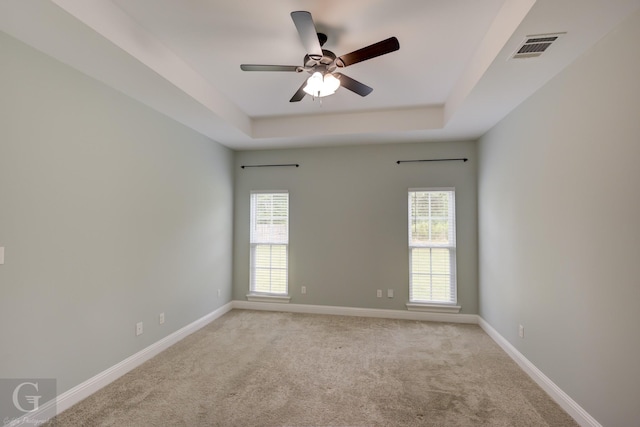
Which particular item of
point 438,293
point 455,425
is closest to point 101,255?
point 455,425

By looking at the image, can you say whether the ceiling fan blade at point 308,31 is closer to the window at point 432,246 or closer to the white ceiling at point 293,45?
the white ceiling at point 293,45

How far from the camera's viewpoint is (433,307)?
412 cm

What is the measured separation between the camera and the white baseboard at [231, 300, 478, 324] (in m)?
4.06

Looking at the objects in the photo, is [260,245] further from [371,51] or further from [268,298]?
[371,51]

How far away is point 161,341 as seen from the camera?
3121mm

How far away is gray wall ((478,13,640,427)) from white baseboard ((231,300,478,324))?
1.03m

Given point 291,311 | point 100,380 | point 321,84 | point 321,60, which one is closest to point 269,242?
point 291,311

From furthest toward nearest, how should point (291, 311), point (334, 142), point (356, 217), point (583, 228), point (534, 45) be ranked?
point (291, 311), point (356, 217), point (334, 142), point (583, 228), point (534, 45)

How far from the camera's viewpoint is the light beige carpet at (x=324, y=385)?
207cm

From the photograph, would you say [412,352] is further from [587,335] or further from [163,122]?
[163,122]

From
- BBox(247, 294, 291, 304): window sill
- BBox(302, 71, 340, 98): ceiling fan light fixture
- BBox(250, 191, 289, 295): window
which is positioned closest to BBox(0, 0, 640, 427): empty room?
BBox(302, 71, 340, 98): ceiling fan light fixture

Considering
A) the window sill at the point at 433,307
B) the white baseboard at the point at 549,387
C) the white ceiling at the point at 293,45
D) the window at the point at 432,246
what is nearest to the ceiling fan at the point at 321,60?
the white ceiling at the point at 293,45

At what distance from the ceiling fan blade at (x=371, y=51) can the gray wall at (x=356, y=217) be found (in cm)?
242

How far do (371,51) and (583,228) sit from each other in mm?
1926
